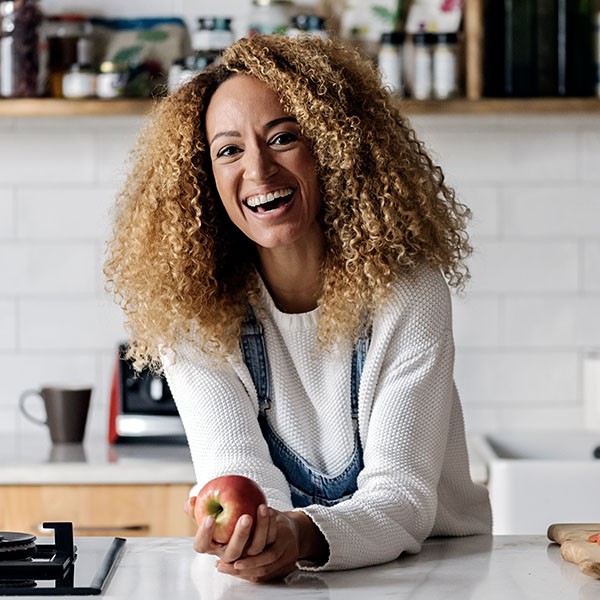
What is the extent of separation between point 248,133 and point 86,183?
1.30 metres

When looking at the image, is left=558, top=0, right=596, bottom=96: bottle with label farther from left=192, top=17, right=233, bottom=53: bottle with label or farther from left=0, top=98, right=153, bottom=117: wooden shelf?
left=0, top=98, right=153, bottom=117: wooden shelf

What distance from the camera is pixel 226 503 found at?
111 cm

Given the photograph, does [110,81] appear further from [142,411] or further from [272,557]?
[272,557]

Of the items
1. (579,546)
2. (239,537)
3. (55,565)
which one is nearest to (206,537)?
(239,537)

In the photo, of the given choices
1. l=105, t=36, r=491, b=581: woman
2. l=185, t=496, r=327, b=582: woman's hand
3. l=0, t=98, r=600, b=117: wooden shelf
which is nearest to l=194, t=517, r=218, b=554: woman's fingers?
l=185, t=496, r=327, b=582: woman's hand

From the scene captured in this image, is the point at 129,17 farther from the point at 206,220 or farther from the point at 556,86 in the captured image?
the point at 206,220

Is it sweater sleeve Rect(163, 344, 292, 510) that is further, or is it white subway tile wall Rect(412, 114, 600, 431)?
white subway tile wall Rect(412, 114, 600, 431)

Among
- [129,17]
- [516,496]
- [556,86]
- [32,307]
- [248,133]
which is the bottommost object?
[516,496]

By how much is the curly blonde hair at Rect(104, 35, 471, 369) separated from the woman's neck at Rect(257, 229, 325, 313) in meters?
0.02

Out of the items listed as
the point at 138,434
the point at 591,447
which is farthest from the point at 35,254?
the point at 591,447

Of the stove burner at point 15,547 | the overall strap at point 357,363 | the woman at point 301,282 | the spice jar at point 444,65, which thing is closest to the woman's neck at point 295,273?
the woman at point 301,282

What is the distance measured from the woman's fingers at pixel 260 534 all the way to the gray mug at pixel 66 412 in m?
1.31

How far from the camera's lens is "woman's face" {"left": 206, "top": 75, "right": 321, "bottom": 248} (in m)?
1.42

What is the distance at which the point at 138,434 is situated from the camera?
7.90ft
